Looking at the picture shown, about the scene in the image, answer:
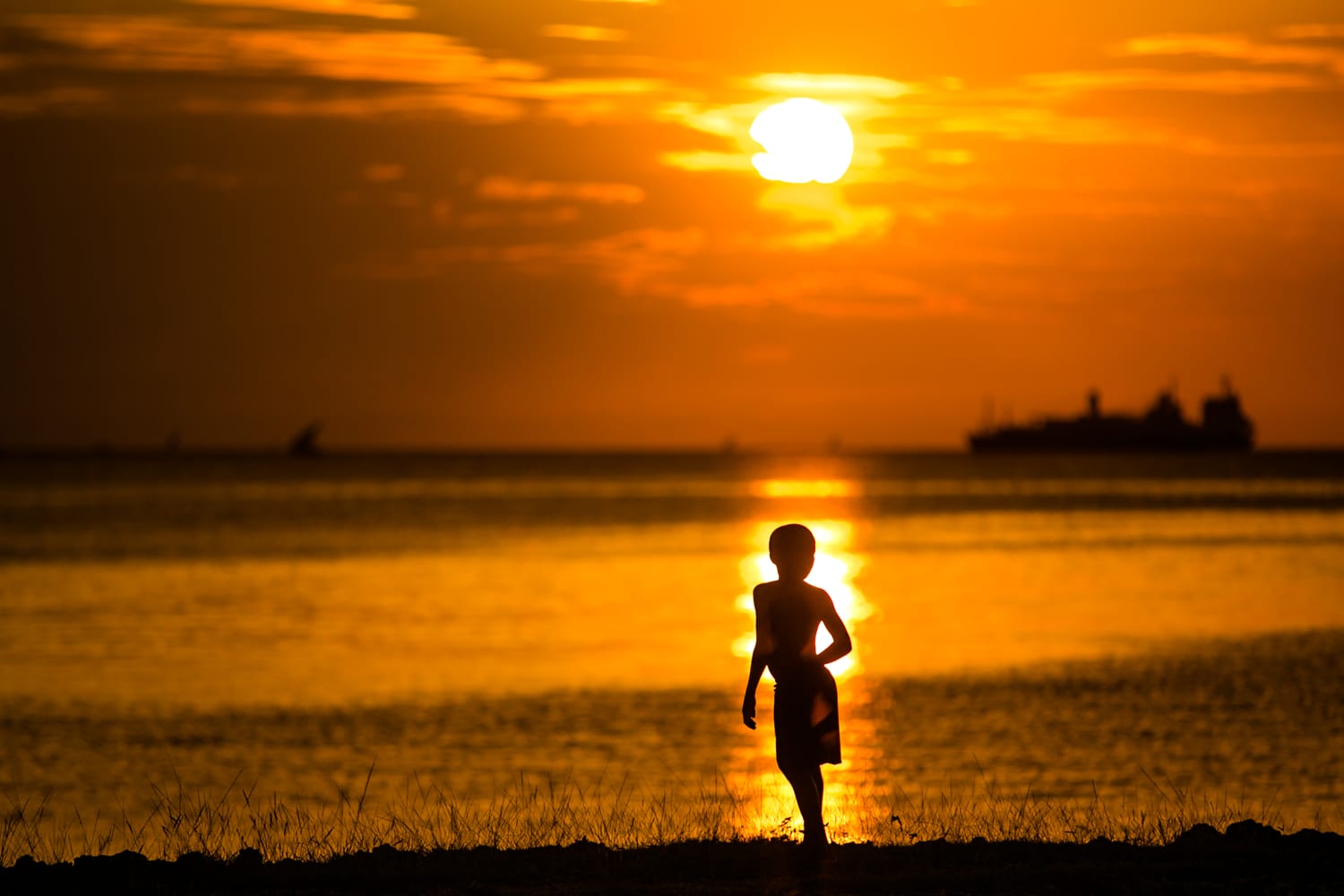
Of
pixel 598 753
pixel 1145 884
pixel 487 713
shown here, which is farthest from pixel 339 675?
pixel 1145 884

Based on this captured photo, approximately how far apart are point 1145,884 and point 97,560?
6812 cm

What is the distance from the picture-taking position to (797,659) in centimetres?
984

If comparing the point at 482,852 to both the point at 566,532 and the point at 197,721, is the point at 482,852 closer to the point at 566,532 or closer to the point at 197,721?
the point at 197,721

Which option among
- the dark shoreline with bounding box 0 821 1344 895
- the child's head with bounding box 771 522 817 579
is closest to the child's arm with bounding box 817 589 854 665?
the child's head with bounding box 771 522 817 579

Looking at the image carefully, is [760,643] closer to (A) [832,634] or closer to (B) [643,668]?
(A) [832,634]

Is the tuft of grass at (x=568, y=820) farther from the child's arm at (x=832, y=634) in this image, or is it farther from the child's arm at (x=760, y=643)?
the child's arm at (x=832, y=634)

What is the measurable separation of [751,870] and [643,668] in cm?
2542

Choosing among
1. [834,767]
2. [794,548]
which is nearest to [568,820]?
[834,767]

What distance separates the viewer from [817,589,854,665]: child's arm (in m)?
9.73

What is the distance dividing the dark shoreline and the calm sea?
525 cm

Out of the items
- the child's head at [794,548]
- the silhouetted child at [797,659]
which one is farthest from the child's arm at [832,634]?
the child's head at [794,548]

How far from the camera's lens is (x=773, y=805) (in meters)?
19.6

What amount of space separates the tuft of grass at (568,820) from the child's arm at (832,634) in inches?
89.9

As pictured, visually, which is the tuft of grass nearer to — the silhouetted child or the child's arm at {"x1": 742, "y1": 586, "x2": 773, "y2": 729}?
the silhouetted child
